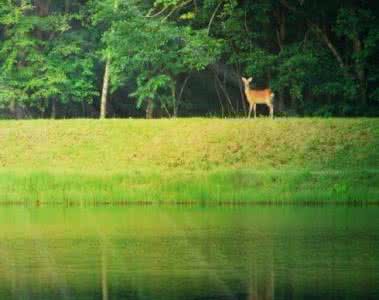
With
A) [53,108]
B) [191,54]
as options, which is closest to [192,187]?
[191,54]

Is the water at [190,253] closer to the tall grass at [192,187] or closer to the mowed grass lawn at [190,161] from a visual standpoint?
the tall grass at [192,187]

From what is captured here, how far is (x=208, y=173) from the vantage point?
32.2 meters

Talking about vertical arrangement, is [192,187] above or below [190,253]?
below

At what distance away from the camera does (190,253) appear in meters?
20.5

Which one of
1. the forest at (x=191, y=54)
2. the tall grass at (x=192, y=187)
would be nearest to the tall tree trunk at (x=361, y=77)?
the forest at (x=191, y=54)

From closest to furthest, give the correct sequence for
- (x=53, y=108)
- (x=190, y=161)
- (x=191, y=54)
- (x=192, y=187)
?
(x=192, y=187), (x=190, y=161), (x=191, y=54), (x=53, y=108)

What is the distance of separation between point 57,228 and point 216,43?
687 inches

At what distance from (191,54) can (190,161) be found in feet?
21.4

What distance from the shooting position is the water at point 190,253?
54.6ft

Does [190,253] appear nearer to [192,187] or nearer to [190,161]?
[192,187]

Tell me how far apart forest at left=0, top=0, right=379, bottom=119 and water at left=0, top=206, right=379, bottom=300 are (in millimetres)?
12749

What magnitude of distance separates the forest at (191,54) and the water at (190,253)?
1275 cm

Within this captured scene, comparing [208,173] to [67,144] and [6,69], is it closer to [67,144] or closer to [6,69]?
[67,144]

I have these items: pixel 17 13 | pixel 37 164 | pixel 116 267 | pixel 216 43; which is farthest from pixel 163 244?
pixel 17 13
